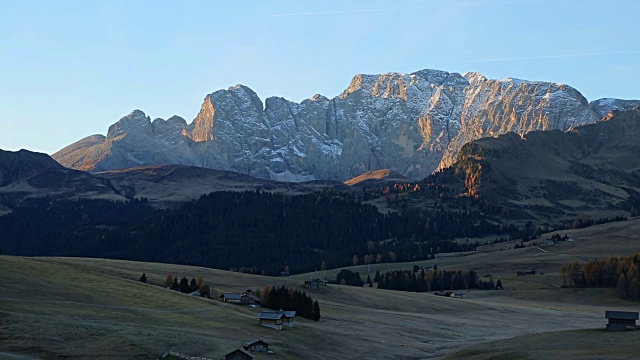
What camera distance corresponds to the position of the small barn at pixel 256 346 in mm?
98562

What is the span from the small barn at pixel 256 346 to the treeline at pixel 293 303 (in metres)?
39.5

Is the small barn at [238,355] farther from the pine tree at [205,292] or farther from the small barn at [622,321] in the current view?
the pine tree at [205,292]

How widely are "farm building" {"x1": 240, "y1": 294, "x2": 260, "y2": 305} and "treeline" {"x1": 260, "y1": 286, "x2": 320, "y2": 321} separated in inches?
44.6

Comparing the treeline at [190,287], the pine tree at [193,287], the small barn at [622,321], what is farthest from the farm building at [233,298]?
the small barn at [622,321]

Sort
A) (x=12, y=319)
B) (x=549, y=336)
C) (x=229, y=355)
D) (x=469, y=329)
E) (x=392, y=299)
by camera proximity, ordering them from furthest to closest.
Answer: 1. (x=392, y=299)
2. (x=469, y=329)
3. (x=549, y=336)
4. (x=12, y=319)
5. (x=229, y=355)

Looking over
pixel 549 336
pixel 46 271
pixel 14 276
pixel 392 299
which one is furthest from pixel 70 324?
pixel 392 299

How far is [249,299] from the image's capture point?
154 m

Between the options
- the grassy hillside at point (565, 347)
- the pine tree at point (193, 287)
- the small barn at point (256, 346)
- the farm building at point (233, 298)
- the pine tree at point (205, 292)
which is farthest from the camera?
the pine tree at point (193, 287)

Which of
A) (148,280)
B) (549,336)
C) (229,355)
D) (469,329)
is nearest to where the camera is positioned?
(229,355)

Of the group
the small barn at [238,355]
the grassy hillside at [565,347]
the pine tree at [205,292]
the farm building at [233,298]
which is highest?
the pine tree at [205,292]

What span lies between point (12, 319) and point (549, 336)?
7102cm

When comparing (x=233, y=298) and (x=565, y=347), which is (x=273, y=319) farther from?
(x=565, y=347)

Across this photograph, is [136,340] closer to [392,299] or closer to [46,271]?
[46,271]

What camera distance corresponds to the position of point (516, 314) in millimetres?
179375
